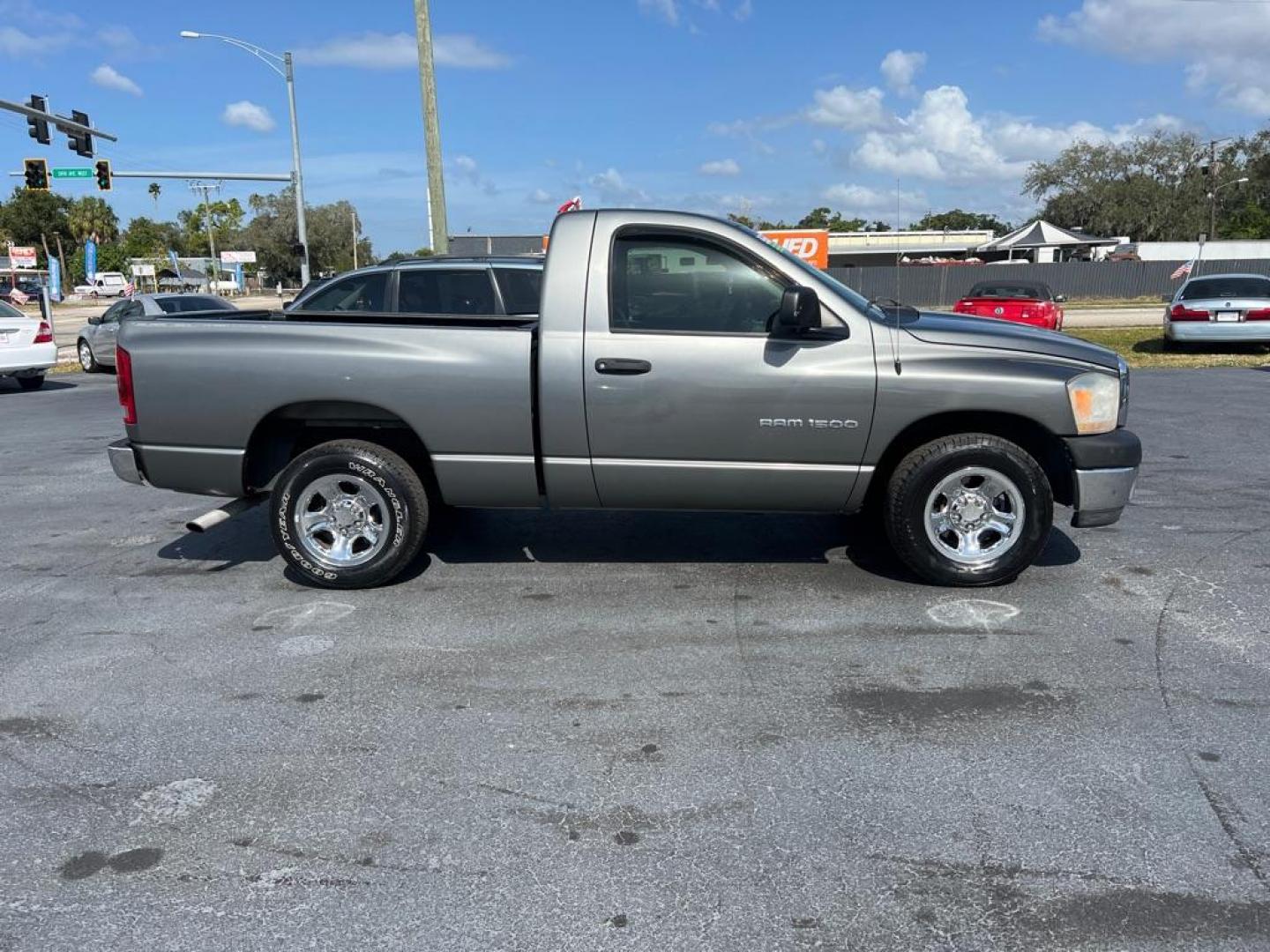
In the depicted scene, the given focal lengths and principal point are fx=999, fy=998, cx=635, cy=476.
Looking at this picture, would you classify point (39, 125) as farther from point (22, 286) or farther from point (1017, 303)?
point (22, 286)

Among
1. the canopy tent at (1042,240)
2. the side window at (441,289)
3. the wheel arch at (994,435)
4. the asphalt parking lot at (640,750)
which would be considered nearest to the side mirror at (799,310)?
the wheel arch at (994,435)

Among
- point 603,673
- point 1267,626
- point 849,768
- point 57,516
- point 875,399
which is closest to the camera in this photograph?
point 849,768

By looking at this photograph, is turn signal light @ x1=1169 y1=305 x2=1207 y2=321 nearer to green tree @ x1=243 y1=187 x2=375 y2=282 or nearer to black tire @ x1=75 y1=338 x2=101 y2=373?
black tire @ x1=75 y1=338 x2=101 y2=373

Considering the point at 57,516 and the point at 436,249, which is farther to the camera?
the point at 436,249

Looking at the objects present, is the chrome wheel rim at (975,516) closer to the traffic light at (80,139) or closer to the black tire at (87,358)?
the black tire at (87,358)

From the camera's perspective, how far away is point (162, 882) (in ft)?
9.64

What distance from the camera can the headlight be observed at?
5.13 metres

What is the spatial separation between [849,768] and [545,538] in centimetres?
338

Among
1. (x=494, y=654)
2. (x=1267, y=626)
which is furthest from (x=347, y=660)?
(x=1267, y=626)

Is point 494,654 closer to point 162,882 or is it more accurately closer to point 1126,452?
point 162,882

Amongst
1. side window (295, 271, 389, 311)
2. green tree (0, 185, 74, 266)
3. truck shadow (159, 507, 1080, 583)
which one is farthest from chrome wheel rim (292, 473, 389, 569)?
green tree (0, 185, 74, 266)

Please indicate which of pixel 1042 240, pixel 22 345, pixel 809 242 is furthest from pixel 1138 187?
pixel 22 345

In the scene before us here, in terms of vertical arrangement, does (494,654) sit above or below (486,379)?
below

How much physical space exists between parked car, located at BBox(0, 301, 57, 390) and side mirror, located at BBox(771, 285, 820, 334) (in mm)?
15164
